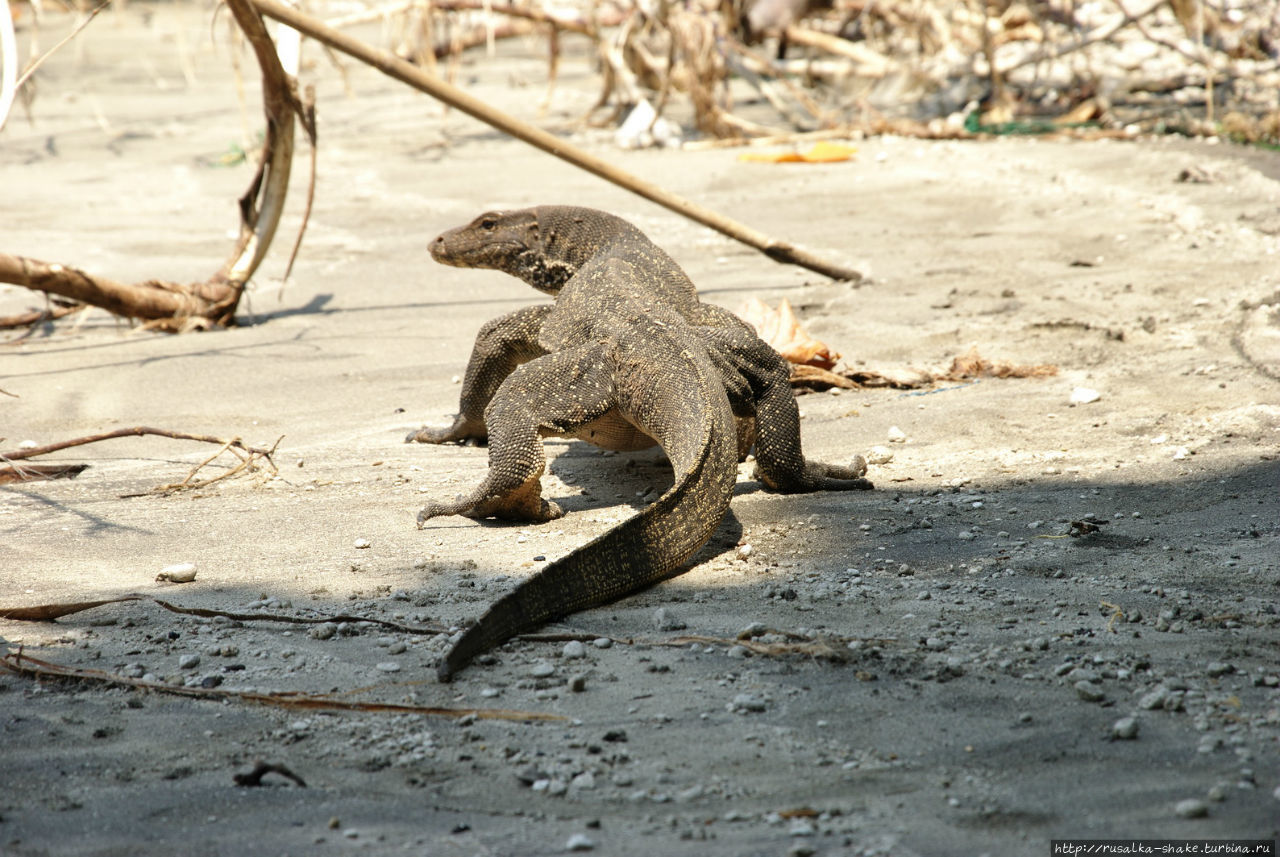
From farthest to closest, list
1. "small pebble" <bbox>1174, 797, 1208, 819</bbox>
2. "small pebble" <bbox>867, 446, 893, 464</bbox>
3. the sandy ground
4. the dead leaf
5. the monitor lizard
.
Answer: the dead leaf → "small pebble" <bbox>867, 446, 893, 464</bbox> → the monitor lizard → the sandy ground → "small pebble" <bbox>1174, 797, 1208, 819</bbox>

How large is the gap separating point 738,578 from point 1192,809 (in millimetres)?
1637

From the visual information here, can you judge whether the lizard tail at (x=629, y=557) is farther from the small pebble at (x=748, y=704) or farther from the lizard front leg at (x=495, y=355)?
the lizard front leg at (x=495, y=355)

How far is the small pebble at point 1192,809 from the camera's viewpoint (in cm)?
209

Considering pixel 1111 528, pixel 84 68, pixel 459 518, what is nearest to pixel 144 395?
pixel 459 518

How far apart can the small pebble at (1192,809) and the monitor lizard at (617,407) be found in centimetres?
163

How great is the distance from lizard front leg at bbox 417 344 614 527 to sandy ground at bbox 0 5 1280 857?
0.12 m

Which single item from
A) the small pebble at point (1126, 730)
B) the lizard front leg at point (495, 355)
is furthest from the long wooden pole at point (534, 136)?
the small pebble at point (1126, 730)

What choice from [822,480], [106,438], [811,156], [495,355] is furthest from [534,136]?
[811,156]

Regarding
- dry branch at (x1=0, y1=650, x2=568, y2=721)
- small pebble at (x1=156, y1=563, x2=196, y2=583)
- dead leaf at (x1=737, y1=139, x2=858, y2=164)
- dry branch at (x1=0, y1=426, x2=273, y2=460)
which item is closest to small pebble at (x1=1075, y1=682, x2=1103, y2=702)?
dry branch at (x1=0, y1=650, x2=568, y2=721)

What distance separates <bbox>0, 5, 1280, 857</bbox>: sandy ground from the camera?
88.9 inches

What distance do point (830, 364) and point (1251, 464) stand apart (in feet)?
7.02

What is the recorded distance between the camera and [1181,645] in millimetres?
2795

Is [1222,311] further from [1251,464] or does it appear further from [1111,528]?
[1111,528]

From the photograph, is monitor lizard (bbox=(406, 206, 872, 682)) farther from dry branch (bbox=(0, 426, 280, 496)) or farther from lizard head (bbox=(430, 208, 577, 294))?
dry branch (bbox=(0, 426, 280, 496))
